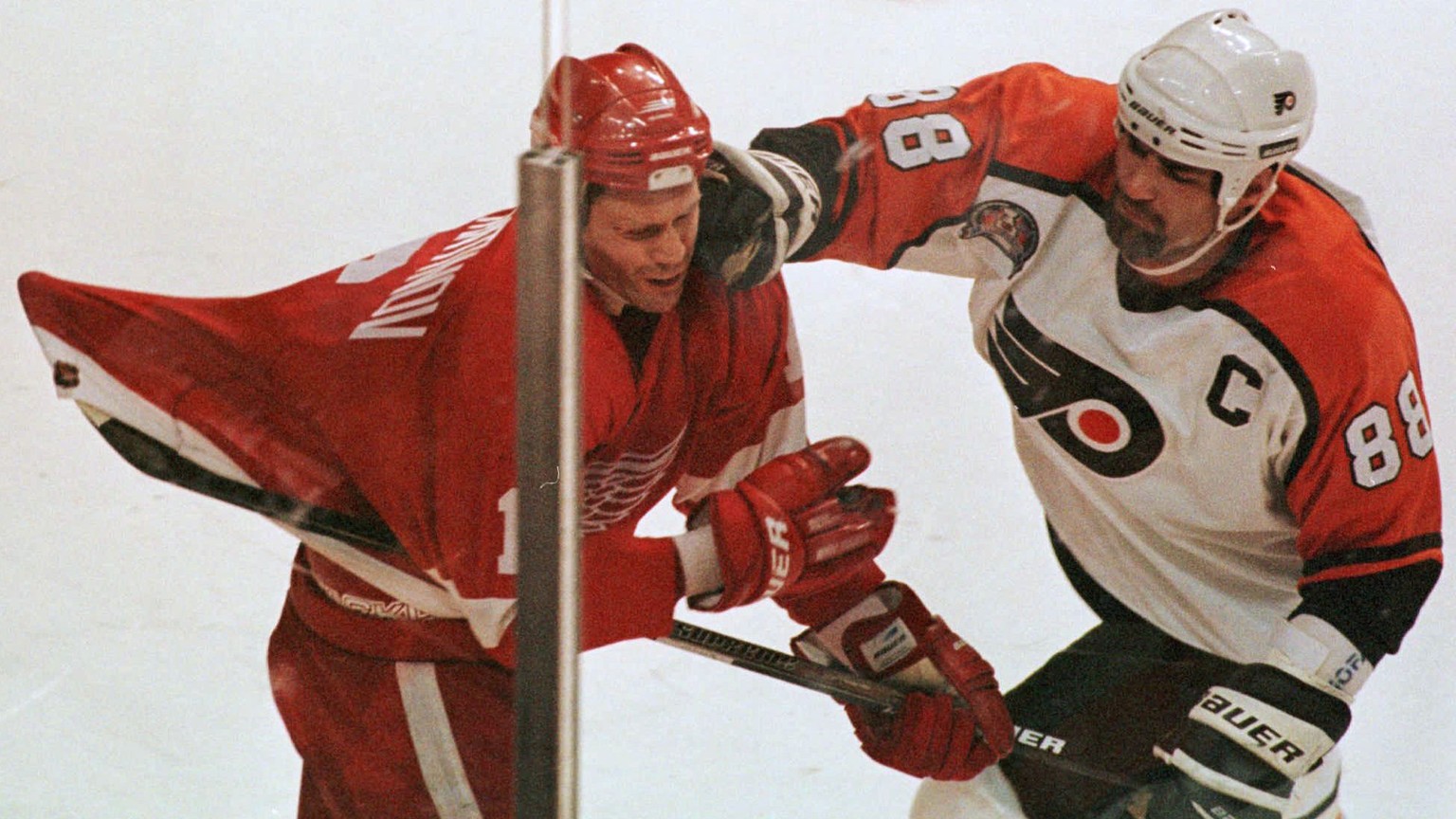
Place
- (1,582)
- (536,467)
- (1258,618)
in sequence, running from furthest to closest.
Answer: (1,582), (1258,618), (536,467)

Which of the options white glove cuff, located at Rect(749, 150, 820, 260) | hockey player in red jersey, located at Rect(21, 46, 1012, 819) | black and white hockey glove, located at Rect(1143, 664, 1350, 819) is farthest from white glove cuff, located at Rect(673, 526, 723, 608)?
black and white hockey glove, located at Rect(1143, 664, 1350, 819)

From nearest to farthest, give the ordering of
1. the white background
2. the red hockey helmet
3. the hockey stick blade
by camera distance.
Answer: the red hockey helmet < the white background < the hockey stick blade

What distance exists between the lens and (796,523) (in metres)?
1.22

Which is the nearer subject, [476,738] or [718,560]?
[718,560]

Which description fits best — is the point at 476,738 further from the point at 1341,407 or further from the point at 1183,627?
the point at 1341,407

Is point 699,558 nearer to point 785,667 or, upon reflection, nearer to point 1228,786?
point 785,667

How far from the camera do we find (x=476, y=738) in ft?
4.39

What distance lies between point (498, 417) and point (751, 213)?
26 centimetres

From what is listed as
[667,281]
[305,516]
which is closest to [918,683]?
[667,281]

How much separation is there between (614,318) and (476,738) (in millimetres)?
434

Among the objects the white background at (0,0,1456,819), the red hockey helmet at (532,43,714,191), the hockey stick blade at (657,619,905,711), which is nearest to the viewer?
the red hockey helmet at (532,43,714,191)

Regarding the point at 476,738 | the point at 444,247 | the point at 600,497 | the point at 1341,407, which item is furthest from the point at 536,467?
the point at 1341,407

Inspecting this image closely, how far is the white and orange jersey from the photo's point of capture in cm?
118

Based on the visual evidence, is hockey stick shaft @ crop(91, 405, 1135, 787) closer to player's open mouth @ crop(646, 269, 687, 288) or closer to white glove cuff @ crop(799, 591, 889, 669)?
white glove cuff @ crop(799, 591, 889, 669)
